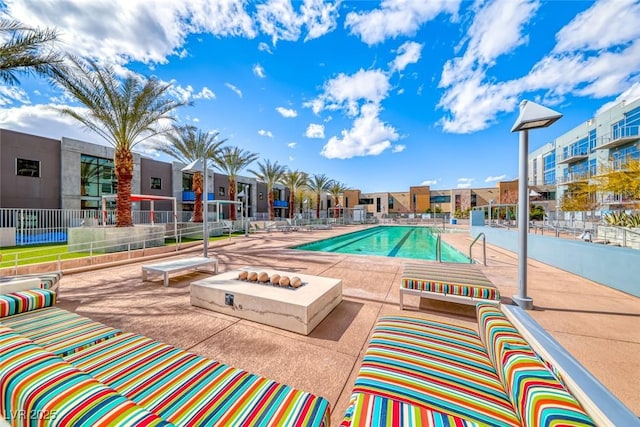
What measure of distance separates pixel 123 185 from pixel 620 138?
39.1m

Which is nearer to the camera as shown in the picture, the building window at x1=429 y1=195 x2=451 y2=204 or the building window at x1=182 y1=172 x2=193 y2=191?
the building window at x1=182 y1=172 x2=193 y2=191

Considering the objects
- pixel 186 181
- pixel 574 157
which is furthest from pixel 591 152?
pixel 186 181

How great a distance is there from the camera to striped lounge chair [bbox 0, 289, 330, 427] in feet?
3.94

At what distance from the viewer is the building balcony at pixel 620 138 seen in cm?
2166

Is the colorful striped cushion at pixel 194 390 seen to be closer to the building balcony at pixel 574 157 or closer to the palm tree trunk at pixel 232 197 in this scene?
the palm tree trunk at pixel 232 197

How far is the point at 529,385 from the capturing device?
1.38 meters

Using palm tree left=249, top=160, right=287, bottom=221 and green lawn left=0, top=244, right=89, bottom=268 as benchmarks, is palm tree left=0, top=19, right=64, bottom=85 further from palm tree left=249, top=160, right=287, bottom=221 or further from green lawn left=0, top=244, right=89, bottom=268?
palm tree left=249, top=160, right=287, bottom=221

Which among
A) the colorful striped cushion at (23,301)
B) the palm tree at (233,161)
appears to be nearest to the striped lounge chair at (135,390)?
the colorful striped cushion at (23,301)

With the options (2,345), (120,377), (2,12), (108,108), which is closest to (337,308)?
(120,377)

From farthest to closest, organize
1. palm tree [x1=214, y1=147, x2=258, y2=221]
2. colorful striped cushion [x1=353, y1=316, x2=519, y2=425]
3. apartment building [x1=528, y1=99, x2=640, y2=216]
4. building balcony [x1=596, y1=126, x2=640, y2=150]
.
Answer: building balcony [x1=596, y1=126, x2=640, y2=150], apartment building [x1=528, y1=99, x2=640, y2=216], palm tree [x1=214, y1=147, x2=258, y2=221], colorful striped cushion [x1=353, y1=316, x2=519, y2=425]

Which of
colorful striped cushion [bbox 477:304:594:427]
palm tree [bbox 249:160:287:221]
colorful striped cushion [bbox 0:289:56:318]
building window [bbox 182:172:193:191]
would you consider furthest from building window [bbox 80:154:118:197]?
colorful striped cushion [bbox 477:304:594:427]

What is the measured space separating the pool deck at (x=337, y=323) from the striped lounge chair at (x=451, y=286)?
0.34 meters

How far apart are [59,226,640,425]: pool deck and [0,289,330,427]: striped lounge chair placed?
839 mm

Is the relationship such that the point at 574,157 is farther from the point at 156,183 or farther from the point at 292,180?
the point at 156,183
